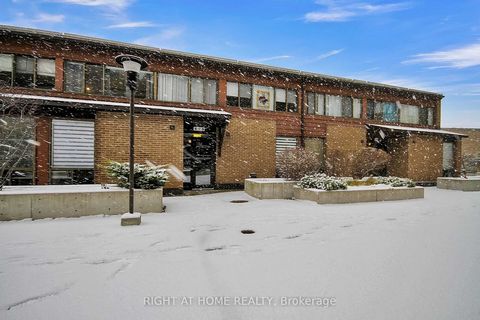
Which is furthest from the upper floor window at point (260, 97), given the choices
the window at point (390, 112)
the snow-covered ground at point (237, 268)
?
the snow-covered ground at point (237, 268)

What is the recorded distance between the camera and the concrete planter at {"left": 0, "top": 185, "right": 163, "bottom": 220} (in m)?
6.07

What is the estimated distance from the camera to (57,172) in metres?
10.1

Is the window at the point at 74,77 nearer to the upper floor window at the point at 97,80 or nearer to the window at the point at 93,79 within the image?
the upper floor window at the point at 97,80

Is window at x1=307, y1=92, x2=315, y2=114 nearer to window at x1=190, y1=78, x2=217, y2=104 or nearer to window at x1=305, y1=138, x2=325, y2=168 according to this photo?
window at x1=305, y1=138, x2=325, y2=168

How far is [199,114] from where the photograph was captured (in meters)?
11.0

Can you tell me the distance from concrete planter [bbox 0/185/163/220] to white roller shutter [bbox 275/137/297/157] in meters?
8.32

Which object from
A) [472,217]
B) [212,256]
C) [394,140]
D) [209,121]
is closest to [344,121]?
[394,140]

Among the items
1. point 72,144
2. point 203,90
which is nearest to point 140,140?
point 72,144

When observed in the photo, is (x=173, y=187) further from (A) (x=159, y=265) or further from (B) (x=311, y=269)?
(B) (x=311, y=269)

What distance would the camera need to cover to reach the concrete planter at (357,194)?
8.68 m

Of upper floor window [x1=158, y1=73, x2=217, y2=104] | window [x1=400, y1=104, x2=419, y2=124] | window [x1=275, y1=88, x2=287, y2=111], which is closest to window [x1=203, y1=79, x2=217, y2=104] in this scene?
upper floor window [x1=158, y1=73, x2=217, y2=104]

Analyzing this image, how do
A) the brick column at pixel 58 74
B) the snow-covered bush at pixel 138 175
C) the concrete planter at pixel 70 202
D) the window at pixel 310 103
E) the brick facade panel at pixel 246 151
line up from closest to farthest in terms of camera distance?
1. the concrete planter at pixel 70 202
2. the snow-covered bush at pixel 138 175
3. the brick column at pixel 58 74
4. the brick facade panel at pixel 246 151
5. the window at pixel 310 103

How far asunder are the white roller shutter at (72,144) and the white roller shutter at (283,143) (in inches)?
348

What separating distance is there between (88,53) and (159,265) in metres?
10.8
